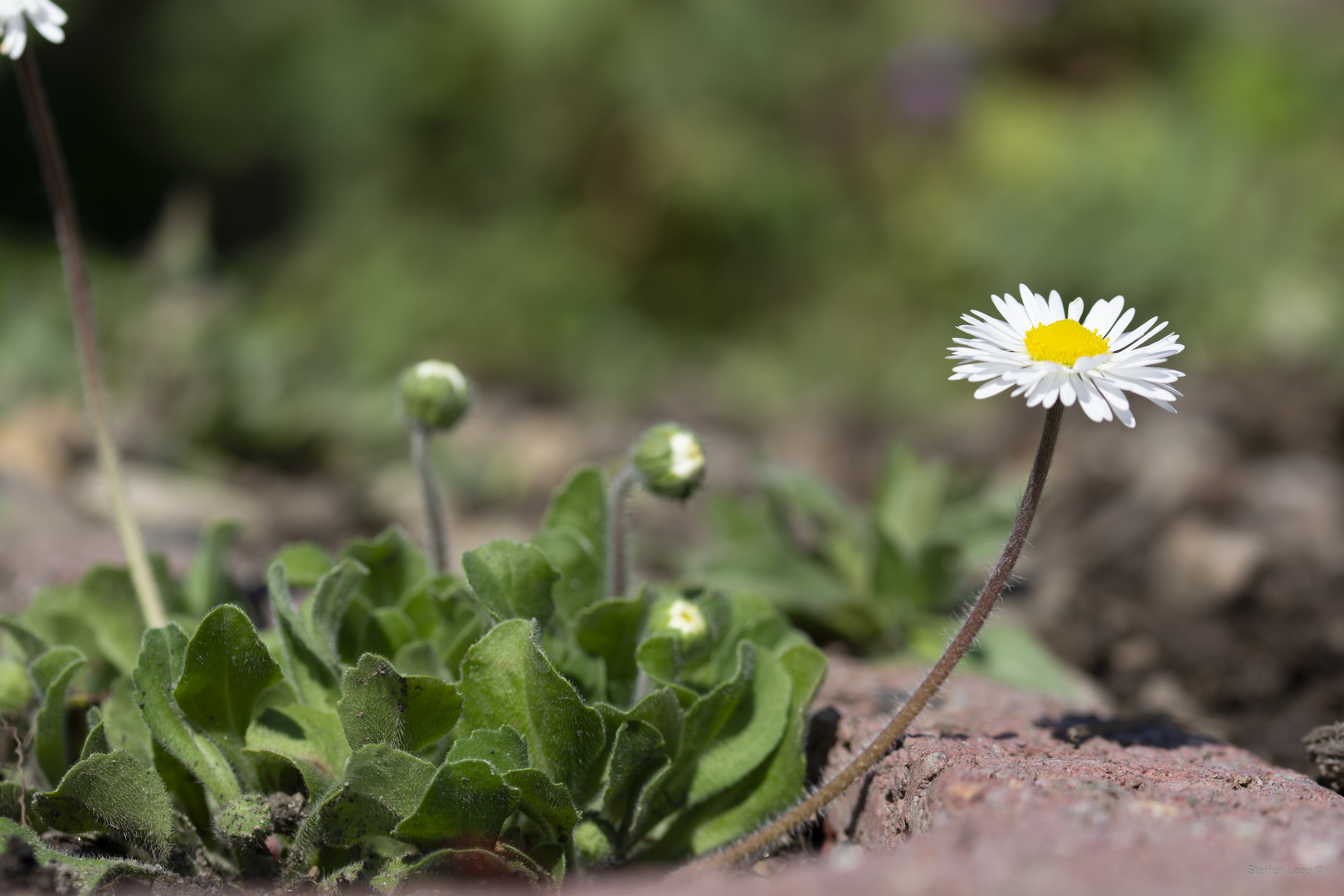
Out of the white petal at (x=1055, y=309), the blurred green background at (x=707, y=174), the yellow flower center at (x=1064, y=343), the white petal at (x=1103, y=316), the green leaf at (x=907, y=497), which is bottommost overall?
the yellow flower center at (x=1064, y=343)

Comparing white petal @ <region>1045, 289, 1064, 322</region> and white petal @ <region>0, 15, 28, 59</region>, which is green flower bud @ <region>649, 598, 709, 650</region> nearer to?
white petal @ <region>1045, 289, 1064, 322</region>

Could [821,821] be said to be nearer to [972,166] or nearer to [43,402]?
[43,402]

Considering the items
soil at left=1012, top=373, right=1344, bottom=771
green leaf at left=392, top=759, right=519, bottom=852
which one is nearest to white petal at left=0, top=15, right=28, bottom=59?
green leaf at left=392, top=759, right=519, bottom=852

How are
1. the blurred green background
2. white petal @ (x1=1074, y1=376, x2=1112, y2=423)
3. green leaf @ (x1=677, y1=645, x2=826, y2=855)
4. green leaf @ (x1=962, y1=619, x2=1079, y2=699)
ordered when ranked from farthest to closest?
the blurred green background < green leaf @ (x1=962, y1=619, x2=1079, y2=699) < green leaf @ (x1=677, y1=645, x2=826, y2=855) < white petal @ (x1=1074, y1=376, x2=1112, y2=423)

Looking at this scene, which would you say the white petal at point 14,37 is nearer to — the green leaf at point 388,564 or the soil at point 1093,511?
the green leaf at point 388,564

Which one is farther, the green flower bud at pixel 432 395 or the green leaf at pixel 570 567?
the green flower bud at pixel 432 395

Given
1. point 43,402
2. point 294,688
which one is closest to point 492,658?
point 294,688

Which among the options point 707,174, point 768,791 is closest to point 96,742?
point 768,791

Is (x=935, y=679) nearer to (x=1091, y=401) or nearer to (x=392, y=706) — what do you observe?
(x=1091, y=401)

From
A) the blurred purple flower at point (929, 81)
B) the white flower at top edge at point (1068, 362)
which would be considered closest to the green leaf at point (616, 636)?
the white flower at top edge at point (1068, 362)
